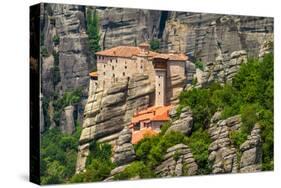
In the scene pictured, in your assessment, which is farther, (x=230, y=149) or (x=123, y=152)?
(x=230, y=149)

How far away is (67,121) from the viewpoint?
43.7 ft

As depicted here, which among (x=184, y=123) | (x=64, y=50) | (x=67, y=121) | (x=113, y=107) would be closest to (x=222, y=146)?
(x=184, y=123)

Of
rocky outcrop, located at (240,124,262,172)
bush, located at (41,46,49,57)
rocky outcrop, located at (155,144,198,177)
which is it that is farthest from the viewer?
rocky outcrop, located at (240,124,262,172)

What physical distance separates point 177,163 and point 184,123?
2.20 feet

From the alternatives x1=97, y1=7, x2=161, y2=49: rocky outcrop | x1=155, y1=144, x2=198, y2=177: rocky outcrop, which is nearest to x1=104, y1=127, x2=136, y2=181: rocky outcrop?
x1=155, y1=144, x2=198, y2=177: rocky outcrop

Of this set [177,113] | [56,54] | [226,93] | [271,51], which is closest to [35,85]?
[56,54]

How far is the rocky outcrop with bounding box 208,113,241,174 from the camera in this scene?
47.6ft

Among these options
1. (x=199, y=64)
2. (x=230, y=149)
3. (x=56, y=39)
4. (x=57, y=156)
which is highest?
(x=56, y=39)

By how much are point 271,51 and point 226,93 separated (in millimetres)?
1281

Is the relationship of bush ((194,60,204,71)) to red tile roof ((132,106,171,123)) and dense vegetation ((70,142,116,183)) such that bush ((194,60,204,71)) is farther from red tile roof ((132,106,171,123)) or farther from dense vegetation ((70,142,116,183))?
dense vegetation ((70,142,116,183))

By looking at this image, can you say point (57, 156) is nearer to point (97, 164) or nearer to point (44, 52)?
point (97, 164)

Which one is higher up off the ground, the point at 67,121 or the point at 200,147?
the point at 67,121

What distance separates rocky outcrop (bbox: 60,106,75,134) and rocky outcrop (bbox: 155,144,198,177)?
166 centimetres

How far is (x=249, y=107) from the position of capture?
1486 cm
